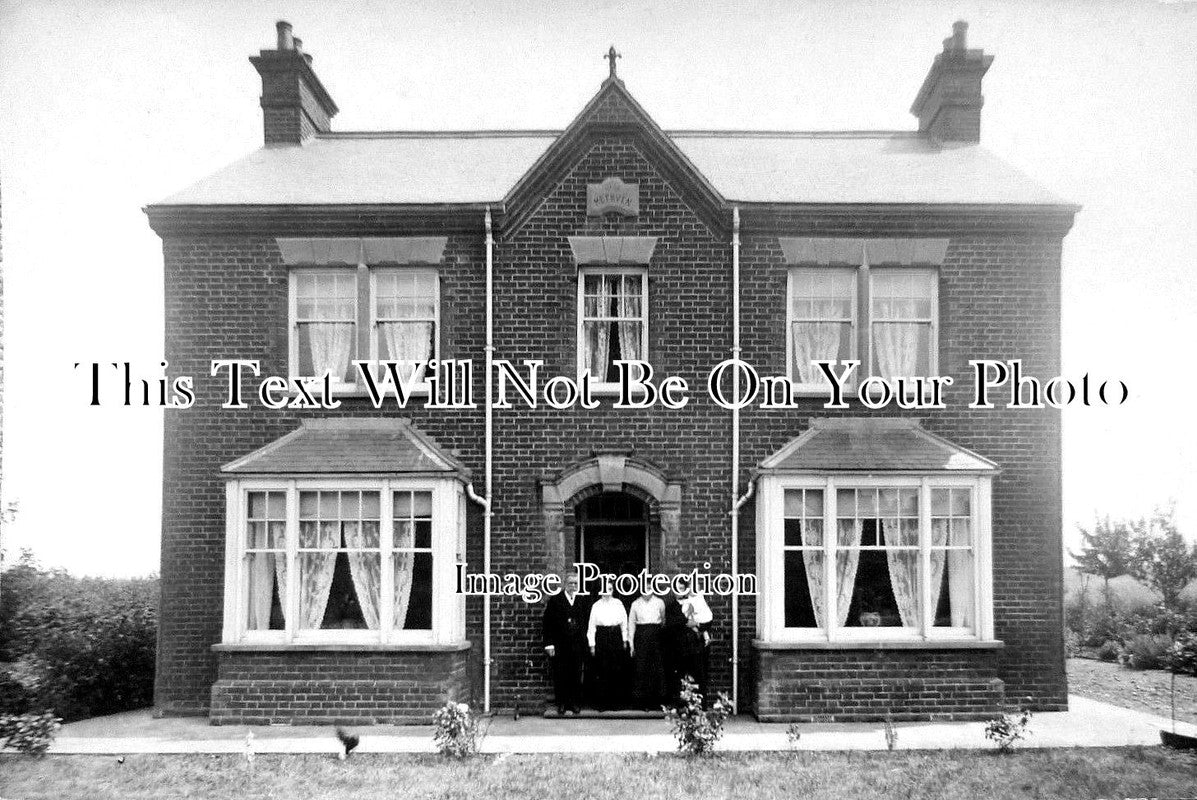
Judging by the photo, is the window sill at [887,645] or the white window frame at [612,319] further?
the white window frame at [612,319]

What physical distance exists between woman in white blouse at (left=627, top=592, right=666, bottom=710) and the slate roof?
528 cm

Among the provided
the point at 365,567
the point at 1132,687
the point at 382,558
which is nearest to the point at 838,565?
the point at 1132,687

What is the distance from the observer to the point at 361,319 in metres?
13.6

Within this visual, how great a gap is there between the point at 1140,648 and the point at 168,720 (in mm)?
13578

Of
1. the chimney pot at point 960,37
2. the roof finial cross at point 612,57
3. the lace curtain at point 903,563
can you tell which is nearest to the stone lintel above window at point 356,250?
the roof finial cross at point 612,57

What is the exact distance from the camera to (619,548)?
543 inches

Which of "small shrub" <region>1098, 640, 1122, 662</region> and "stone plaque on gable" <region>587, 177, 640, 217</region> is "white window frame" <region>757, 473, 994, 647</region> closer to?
"stone plaque on gable" <region>587, 177, 640, 217</region>

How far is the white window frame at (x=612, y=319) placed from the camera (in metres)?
13.6

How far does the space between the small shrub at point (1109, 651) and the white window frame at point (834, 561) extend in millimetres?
5043

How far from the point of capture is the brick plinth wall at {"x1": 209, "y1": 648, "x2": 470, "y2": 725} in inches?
497

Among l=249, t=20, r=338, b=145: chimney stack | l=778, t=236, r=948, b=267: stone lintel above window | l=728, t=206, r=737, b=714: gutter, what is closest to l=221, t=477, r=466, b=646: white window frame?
l=728, t=206, r=737, b=714: gutter

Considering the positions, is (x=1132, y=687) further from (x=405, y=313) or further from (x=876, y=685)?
(x=405, y=313)

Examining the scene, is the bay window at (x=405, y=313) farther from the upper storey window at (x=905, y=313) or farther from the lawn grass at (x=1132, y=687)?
the lawn grass at (x=1132, y=687)

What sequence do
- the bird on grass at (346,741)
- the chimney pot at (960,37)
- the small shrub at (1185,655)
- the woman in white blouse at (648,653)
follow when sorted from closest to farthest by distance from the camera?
1. the bird on grass at (346,741)
2. the small shrub at (1185,655)
3. the woman in white blouse at (648,653)
4. the chimney pot at (960,37)
